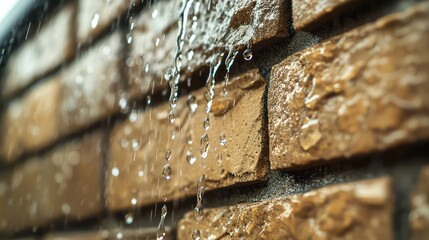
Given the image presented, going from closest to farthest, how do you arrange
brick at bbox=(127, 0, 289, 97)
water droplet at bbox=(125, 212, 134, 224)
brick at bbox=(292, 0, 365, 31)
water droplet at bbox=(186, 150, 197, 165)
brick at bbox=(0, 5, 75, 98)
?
brick at bbox=(292, 0, 365, 31) < brick at bbox=(127, 0, 289, 97) < water droplet at bbox=(186, 150, 197, 165) < water droplet at bbox=(125, 212, 134, 224) < brick at bbox=(0, 5, 75, 98)

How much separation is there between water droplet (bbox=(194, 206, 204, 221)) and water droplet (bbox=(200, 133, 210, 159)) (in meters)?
0.06

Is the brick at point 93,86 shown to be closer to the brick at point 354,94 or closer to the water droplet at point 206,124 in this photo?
the water droplet at point 206,124

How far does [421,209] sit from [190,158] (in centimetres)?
36

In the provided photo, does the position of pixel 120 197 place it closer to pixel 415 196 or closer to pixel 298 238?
pixel 298 238

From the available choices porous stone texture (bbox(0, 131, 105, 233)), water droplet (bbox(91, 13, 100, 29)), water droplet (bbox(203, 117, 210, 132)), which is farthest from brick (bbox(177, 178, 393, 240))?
water droplet (bbox(91, 13, 100, 29))

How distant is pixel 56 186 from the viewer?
1.18 meters

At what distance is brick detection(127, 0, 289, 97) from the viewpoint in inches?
22.6

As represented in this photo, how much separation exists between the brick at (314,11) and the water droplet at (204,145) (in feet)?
0.64

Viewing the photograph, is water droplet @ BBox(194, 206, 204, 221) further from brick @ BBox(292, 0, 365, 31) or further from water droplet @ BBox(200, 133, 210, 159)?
brick @ BBox(292, 0, 365, 31)

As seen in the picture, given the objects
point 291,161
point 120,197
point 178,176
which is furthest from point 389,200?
point 120,197

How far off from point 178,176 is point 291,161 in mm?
237

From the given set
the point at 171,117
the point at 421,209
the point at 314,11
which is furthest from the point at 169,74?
the point at 421,209

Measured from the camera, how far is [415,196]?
375 millimetres

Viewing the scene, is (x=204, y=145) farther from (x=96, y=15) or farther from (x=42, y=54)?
(x=42, y=54)
